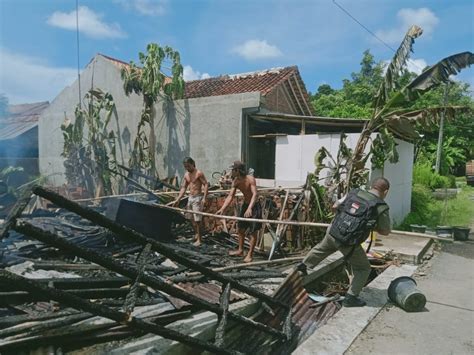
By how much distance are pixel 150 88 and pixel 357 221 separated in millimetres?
10005

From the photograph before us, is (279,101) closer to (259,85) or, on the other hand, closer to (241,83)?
(259,85)

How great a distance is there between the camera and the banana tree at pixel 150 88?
39.9 ft

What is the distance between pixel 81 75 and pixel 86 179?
5158 millimetres

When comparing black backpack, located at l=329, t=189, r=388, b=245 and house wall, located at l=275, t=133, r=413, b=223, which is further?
house wall, located at l=275, t=133, r=413, b=223

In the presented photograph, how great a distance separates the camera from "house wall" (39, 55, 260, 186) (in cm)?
1098

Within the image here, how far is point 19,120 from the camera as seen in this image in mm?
21969

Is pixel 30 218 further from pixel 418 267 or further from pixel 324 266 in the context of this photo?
pixel 418 267

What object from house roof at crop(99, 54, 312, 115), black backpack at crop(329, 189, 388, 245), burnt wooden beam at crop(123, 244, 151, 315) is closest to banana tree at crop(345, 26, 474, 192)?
black backpack at crop(329, 189, 388, 245)

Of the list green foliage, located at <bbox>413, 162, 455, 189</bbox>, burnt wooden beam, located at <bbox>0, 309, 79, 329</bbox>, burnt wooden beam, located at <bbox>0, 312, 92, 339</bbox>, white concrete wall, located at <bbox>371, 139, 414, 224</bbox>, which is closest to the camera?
burnt wooden beam, located at <bbox>0, 312, 92, 339</bbox>

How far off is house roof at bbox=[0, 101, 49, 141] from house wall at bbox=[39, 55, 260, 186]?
4.00 m

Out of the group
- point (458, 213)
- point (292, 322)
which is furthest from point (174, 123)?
point (458, 213)

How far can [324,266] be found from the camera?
5.68 metres

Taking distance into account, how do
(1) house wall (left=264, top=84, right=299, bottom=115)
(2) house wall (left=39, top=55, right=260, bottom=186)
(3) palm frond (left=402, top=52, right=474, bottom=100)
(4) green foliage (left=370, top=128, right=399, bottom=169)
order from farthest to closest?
(1) house wall (left=264, top=84, right=299, bottom=115)
(2) house wall (left=39, top=55, right=260, bottom=186)
(4) green foliage (left=370, top=128, right=399, bottom=169)
(3) palm frond (left=402, top=52, right=474, bottom=100)

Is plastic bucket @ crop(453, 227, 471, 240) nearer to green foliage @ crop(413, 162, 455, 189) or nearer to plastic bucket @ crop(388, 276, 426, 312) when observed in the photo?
plastic bucket @ crop(388, 276, 426, 312)
